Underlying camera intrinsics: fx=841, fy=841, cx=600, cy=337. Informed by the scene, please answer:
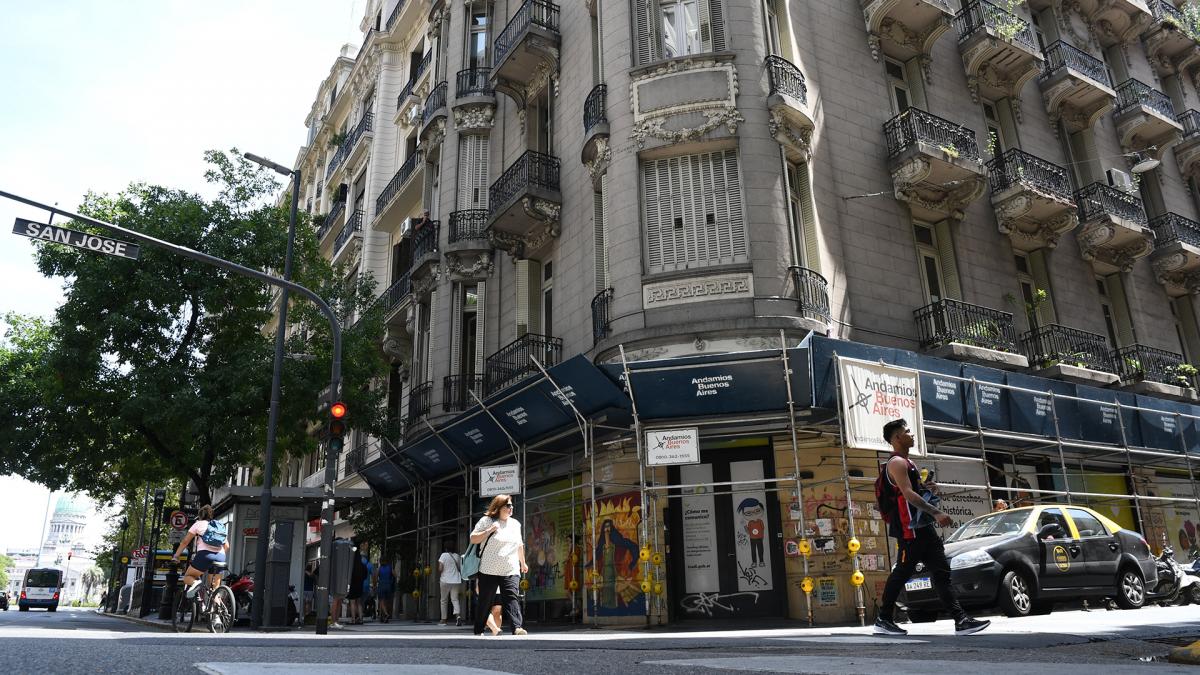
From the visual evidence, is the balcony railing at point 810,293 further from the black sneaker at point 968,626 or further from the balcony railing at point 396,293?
the balcony railing at point 396,293

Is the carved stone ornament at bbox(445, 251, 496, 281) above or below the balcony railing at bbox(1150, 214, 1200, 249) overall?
below

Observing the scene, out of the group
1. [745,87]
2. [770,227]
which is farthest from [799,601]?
[745,87]

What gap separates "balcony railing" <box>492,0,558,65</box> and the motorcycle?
44.4 feet

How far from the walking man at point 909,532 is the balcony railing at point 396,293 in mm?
Result: 18680

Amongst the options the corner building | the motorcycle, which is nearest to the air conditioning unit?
the corner building

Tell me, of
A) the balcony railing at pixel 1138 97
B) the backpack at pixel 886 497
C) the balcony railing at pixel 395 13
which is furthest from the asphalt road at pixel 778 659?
the balcony railing at pixel 395 13

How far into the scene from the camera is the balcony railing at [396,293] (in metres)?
25.1

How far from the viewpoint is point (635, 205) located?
16.2m

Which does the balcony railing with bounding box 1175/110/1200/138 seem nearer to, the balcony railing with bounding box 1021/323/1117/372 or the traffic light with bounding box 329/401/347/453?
the balcony railing with bounding box 1021/323/1117/372

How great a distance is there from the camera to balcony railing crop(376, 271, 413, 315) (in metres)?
25.1

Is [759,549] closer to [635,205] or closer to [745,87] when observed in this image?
→ [635,205]

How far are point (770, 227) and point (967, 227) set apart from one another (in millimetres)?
6278

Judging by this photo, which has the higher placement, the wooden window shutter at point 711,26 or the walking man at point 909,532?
the wooden window shutter at point 711,26

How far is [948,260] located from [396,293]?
52.0 ft
